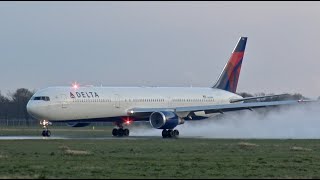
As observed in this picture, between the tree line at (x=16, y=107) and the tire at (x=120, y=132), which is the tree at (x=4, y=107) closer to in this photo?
→ the tree line at (x=16, y=107)

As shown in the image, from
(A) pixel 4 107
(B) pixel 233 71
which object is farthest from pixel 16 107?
(B) pixel 233 71

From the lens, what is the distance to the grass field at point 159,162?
30234 millimetres

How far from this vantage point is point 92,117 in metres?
68.7

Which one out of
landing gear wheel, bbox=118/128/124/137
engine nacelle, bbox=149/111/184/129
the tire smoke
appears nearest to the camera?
engine nacelle, bbox=149/111/184/129

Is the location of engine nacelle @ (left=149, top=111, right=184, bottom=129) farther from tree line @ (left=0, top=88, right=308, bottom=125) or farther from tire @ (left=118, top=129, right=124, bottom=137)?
tree line @ (left=0, top=88, right=308, bottom=125)

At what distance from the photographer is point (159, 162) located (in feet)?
118

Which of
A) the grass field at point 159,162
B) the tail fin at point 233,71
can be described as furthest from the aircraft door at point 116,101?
the grass field at point 159,162

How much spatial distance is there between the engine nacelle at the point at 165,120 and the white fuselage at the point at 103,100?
2869 mm

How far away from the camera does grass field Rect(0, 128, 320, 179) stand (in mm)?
30234

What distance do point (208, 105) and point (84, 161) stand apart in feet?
134

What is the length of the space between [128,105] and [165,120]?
15.7ft

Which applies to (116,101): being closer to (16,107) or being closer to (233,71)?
(233,71)

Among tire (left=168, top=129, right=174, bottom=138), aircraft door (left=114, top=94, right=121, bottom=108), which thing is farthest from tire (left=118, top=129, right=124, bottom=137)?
tire (left=168, top=129, right=174, bottom=138)

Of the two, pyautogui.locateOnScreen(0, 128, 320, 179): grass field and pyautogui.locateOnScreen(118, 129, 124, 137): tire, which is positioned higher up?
pyautogui.locateOnScreen(118, 129, 124, 137): tire
